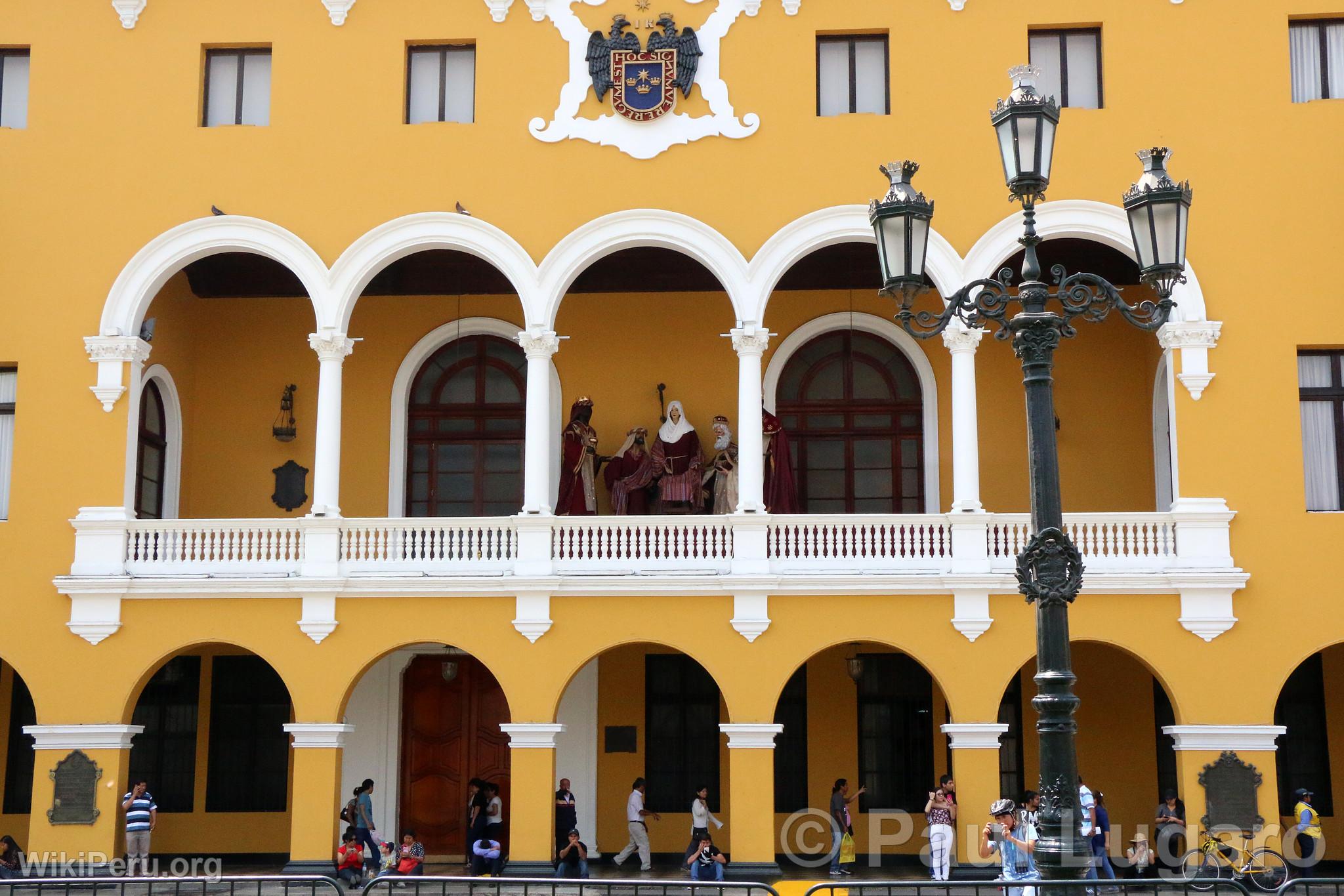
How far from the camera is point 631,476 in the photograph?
20734mm

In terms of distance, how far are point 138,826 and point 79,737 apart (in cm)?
142

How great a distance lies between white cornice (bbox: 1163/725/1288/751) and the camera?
59.2ft

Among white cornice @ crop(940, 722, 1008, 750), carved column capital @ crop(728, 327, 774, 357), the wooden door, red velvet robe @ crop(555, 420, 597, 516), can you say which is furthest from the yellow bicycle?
the wooden door

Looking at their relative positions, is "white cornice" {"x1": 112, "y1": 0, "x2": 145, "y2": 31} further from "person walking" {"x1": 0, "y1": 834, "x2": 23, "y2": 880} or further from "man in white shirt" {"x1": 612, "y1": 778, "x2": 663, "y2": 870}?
"man in white shirt" {"x1": 612, "y1": 778, "x2": 663, "y2": 870}

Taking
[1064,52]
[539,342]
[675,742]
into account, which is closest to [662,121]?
[539,342]

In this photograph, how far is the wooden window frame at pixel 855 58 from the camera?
1992cm

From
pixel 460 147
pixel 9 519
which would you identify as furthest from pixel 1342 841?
pixel 9 519

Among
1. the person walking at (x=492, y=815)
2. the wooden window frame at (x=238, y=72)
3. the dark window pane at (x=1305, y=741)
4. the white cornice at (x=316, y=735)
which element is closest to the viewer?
the white cornice at (x=316, y=735)

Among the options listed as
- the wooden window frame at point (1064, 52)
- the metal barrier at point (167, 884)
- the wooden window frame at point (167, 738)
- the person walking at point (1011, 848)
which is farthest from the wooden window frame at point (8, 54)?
the person walking at point (1011, 848)

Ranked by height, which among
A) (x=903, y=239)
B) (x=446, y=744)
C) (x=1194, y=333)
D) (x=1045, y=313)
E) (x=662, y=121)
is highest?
(x=662, y=121)

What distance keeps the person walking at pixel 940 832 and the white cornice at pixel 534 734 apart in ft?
14.9

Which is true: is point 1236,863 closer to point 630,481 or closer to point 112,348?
point 630,481

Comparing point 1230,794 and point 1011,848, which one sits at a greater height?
point 1230,794

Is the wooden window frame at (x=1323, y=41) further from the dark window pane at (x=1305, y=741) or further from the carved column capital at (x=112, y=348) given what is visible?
the carved column capital at (x=112, y=348)
